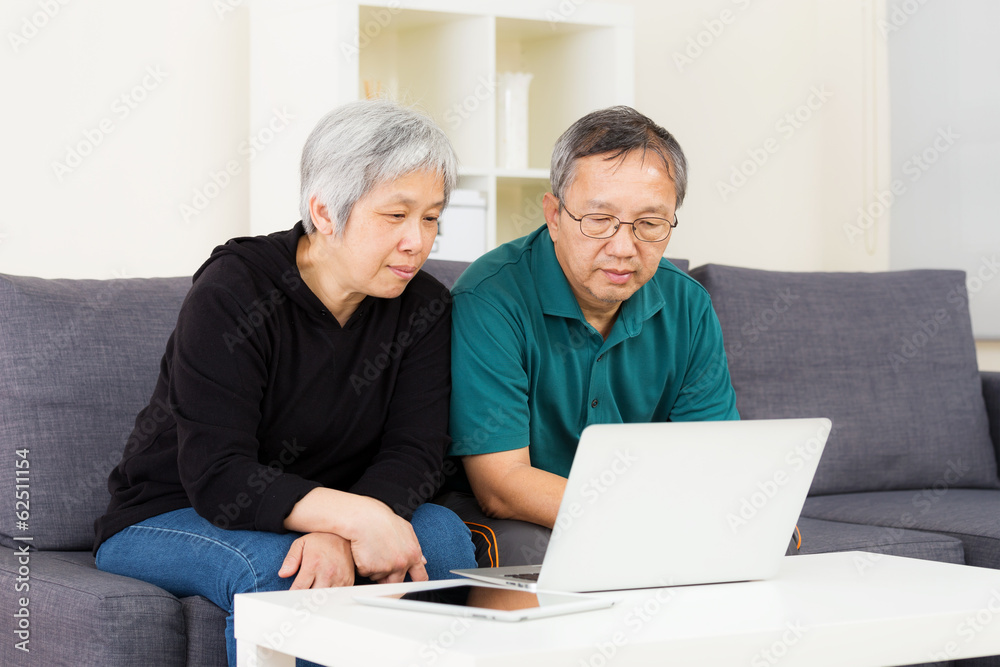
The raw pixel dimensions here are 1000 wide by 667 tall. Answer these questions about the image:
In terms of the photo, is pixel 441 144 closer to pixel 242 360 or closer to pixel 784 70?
pixel 242 360

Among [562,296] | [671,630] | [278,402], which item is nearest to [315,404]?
[278,402]

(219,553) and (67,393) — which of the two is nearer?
(219,553)

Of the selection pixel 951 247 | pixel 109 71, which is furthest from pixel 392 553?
pixel 951 247

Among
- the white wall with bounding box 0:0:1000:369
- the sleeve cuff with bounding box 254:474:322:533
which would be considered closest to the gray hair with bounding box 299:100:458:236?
the sleeve cuff with bounding box 254:474:322:533

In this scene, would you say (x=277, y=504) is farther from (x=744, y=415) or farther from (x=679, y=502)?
(x=744, y=415)

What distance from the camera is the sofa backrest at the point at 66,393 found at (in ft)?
5.28

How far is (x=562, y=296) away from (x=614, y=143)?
0.25 meters

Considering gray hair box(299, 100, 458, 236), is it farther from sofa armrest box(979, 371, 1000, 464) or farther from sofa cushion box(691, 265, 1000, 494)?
sofa armrest box(979, 371, 1000, 464)

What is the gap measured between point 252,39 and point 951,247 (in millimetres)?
1997

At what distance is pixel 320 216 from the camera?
1.50 m

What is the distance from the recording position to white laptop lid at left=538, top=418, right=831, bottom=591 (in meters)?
1.08

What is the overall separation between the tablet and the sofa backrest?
29.0 inches

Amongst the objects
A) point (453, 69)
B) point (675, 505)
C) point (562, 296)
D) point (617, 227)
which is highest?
point (453, 69)

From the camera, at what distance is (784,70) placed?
11.2 feet
